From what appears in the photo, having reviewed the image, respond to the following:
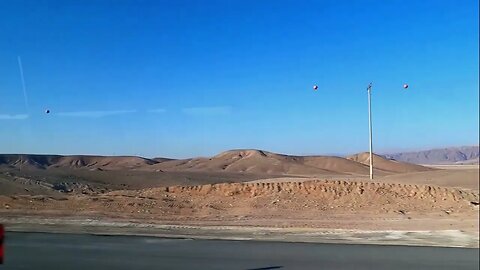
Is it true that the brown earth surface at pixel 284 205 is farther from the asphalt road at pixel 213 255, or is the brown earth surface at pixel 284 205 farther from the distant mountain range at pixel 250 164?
the distant mountain range at pixel 250 164

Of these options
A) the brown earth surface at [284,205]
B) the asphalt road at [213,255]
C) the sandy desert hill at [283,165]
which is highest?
the sandy desert hill at [283,165]

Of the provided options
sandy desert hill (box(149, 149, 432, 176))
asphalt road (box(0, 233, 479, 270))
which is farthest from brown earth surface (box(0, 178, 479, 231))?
sandy desert hill (box(149, 149, 432, 176))

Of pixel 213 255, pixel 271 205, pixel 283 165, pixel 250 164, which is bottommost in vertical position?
pixel 213 255

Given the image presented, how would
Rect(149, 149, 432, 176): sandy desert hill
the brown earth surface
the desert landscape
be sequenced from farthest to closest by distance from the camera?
Rect(149, 149, 432, 176): sandy desert hill
the brown earth surface
the desert landscape

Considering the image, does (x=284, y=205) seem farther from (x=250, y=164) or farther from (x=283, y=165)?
(x=250, y=164)

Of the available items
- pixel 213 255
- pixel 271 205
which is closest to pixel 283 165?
pixel 271 205

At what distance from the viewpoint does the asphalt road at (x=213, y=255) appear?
36.6 ft

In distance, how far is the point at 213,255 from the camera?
41.3 ft

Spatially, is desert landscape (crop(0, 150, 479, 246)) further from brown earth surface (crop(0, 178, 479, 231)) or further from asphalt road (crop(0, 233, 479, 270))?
asphalt road (crop(0, 233, 479, 270))

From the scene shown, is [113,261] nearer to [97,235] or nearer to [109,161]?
[97,235]

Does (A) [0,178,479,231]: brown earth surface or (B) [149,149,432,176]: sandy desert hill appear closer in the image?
(A) [0,178,479,231]: brown earth surface

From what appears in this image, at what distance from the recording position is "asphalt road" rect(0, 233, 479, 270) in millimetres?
11156

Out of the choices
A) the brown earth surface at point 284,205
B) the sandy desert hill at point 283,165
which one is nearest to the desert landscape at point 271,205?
the brown earth surface at point 284,205

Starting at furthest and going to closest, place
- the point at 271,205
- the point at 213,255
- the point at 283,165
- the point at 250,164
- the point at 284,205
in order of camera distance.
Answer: the point at 250,164 → the point at 283,165 → the point at 271,205 → the point at 284,205 → the point at 213,255
